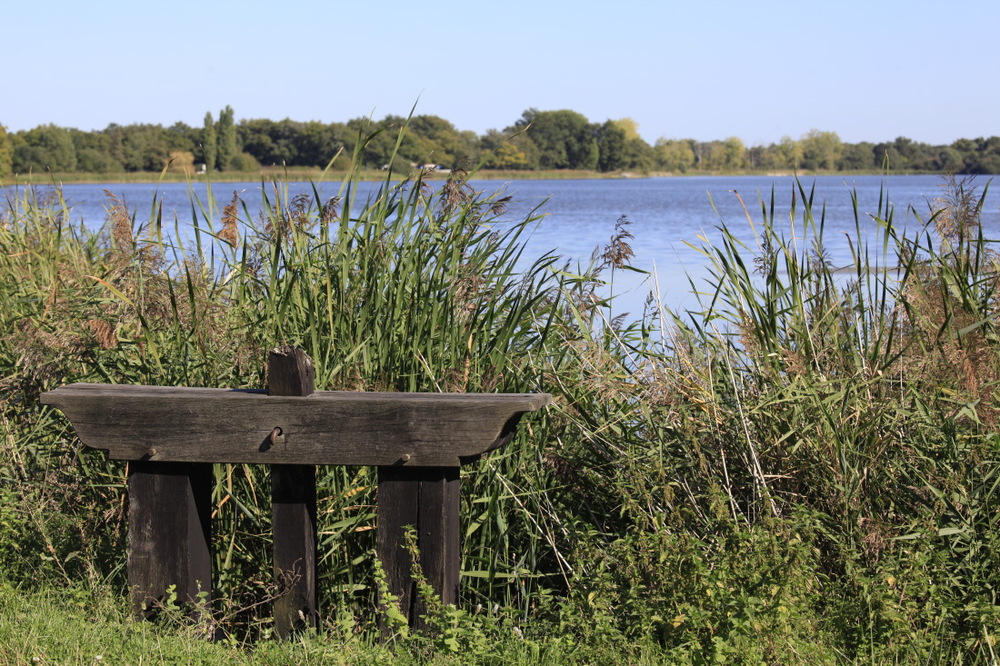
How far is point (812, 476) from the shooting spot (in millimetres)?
3977

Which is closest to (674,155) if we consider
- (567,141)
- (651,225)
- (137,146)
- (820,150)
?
(820,150)

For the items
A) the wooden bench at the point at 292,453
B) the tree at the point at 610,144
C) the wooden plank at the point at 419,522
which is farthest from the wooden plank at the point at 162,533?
the tree at the point at 610,144

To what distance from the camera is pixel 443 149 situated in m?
7.18

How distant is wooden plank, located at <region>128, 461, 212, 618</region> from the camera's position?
3604 millimetres

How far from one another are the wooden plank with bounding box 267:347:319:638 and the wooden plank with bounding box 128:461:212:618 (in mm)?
307

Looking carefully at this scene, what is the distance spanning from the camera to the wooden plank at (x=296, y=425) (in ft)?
11.1

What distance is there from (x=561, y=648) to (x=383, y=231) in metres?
2.11

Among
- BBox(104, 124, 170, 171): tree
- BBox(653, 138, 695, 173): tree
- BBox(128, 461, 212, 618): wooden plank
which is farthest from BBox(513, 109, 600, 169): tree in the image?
BBox(128, 461, 212, 618): wooden plank

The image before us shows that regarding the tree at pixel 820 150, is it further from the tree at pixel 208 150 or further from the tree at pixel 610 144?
the tree at pixel 208 150

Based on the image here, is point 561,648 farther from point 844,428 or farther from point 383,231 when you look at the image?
point 383,231

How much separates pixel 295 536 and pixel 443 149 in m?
4.20

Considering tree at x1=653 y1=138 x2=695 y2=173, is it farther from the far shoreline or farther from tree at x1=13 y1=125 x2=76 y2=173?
tree at x1=13 y1=125 x2=76 y2=173

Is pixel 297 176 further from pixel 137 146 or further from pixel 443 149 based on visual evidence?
pixel 137 146

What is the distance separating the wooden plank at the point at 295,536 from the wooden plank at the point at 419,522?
0.89 feet
